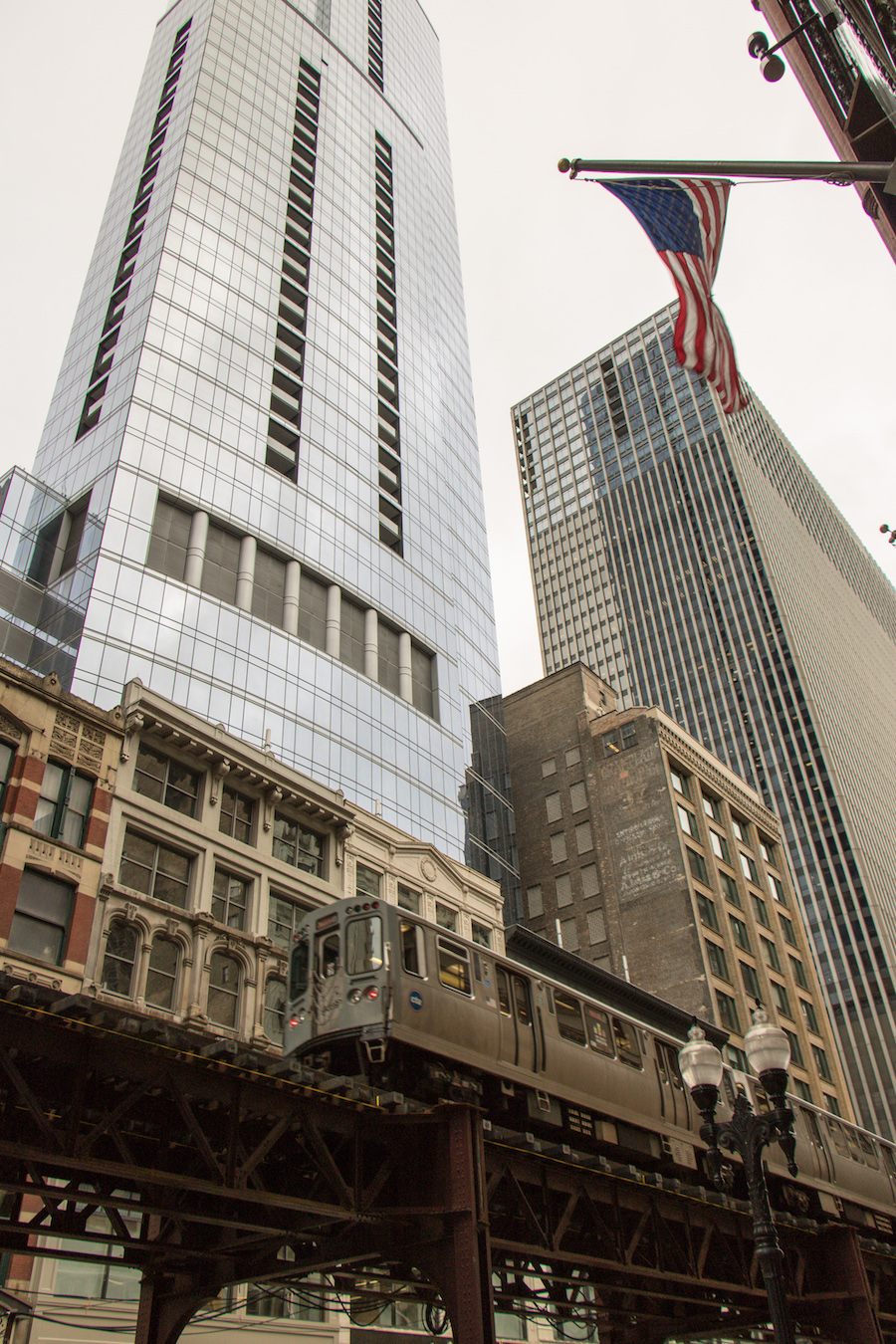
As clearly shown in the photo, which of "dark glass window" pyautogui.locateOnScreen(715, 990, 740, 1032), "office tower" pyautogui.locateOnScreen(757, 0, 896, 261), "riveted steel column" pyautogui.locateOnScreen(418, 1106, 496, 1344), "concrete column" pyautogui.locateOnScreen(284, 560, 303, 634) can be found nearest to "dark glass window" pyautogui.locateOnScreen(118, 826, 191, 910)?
"riveted steel column" pyautogui.locateOnScreen(418, 1106, 496, 1344)

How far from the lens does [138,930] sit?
1118 inches

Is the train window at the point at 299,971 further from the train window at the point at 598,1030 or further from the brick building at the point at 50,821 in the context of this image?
the brick building at the point at 50,821

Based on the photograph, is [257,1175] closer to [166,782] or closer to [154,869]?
[154,869]

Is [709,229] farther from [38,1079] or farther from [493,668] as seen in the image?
[493,668]

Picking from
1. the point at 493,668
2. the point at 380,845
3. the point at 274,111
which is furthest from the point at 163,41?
the point at 380,845

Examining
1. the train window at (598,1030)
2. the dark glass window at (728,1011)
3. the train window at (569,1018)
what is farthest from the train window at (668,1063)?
the dark glass window at (728,1011)

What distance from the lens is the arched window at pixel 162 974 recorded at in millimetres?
28031

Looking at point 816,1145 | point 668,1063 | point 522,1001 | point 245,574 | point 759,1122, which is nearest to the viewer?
point 759,1122

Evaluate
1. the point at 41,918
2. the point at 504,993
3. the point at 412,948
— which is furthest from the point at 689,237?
the point at 41,918

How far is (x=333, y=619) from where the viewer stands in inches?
2117

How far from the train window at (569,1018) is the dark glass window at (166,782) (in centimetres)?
1549

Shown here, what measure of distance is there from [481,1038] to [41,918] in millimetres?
13947

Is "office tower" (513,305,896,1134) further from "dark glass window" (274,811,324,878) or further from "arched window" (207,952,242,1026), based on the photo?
"arched window" (207,952,242,1026)

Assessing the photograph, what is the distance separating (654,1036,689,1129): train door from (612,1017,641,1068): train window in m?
1.02
